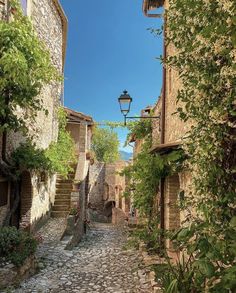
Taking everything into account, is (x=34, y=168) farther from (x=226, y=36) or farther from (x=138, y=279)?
(x=226, y=36)

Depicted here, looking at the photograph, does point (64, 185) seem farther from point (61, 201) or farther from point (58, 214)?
point (58, 214)

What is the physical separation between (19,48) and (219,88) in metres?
4.78

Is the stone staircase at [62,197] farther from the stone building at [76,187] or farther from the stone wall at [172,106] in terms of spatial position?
the stone wall at [172,106]

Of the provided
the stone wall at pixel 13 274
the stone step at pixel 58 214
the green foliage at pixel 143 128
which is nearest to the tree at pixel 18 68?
the stone wall at pixel 13 274

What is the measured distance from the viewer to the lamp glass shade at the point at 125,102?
871cm

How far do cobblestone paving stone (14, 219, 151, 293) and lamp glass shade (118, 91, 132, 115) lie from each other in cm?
402

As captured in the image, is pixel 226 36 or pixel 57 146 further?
pixel 57 146

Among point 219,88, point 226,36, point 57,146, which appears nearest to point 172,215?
point 219,88

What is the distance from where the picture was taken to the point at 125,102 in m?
8.73

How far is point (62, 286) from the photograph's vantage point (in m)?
6.13

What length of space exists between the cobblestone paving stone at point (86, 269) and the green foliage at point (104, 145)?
28.3 m

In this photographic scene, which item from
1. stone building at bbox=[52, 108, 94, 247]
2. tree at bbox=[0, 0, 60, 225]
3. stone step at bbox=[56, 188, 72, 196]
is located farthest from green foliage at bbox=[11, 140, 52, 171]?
stone step at bbox=[56, 188, 72, 196]

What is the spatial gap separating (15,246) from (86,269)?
1.76 m

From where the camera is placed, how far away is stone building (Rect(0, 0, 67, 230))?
9294 mm
